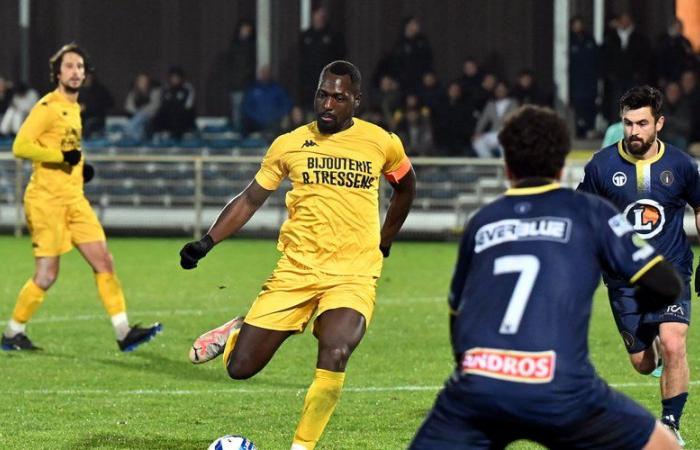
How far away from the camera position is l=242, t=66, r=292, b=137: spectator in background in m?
24.2

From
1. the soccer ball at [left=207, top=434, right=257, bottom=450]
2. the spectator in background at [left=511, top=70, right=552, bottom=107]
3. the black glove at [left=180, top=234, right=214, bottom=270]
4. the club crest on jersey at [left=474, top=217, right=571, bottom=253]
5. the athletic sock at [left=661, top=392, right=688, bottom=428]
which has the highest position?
the club crest on jersey at [left=474, top=217, right=571, bottom=253]

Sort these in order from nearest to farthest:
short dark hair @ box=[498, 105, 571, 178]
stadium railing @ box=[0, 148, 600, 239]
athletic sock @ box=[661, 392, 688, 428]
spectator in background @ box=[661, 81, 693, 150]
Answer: short dark hair @ box=[498, 105, 571, 178], athletic sock @ box=[661, 392, 688, 428], spectator in background @ box=[661, 81, 693, 150], stadium railing @ box=[0, 148, 600, 239]

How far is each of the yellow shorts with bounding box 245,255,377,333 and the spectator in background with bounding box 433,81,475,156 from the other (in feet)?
49.4

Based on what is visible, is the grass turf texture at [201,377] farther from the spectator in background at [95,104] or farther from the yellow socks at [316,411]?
the spectator in background at [95,104]

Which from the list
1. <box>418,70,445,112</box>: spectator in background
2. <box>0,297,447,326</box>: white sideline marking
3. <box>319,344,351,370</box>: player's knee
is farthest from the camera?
<box>418,70,445,112</box>: spectator in background

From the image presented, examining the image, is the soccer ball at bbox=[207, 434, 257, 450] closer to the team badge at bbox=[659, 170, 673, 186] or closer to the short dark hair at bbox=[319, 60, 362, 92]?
the short dark hair at bbox=[319, 60, 362, 92]

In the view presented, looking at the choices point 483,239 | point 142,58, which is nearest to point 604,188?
point 483,239

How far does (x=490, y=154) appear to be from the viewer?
74.8 feet

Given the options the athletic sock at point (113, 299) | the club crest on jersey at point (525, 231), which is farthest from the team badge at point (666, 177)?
the athletic sock at point (113, 299)

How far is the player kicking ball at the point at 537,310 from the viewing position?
482cm

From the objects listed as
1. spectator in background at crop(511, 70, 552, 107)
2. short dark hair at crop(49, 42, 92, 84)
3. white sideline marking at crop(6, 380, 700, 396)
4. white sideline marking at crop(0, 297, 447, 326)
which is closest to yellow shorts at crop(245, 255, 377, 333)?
white sideline marking at crop(6, 380, 700, 396)

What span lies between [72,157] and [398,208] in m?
4.07

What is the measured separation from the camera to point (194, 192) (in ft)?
75.9

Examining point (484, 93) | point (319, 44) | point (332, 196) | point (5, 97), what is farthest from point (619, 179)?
point (5, 97)
